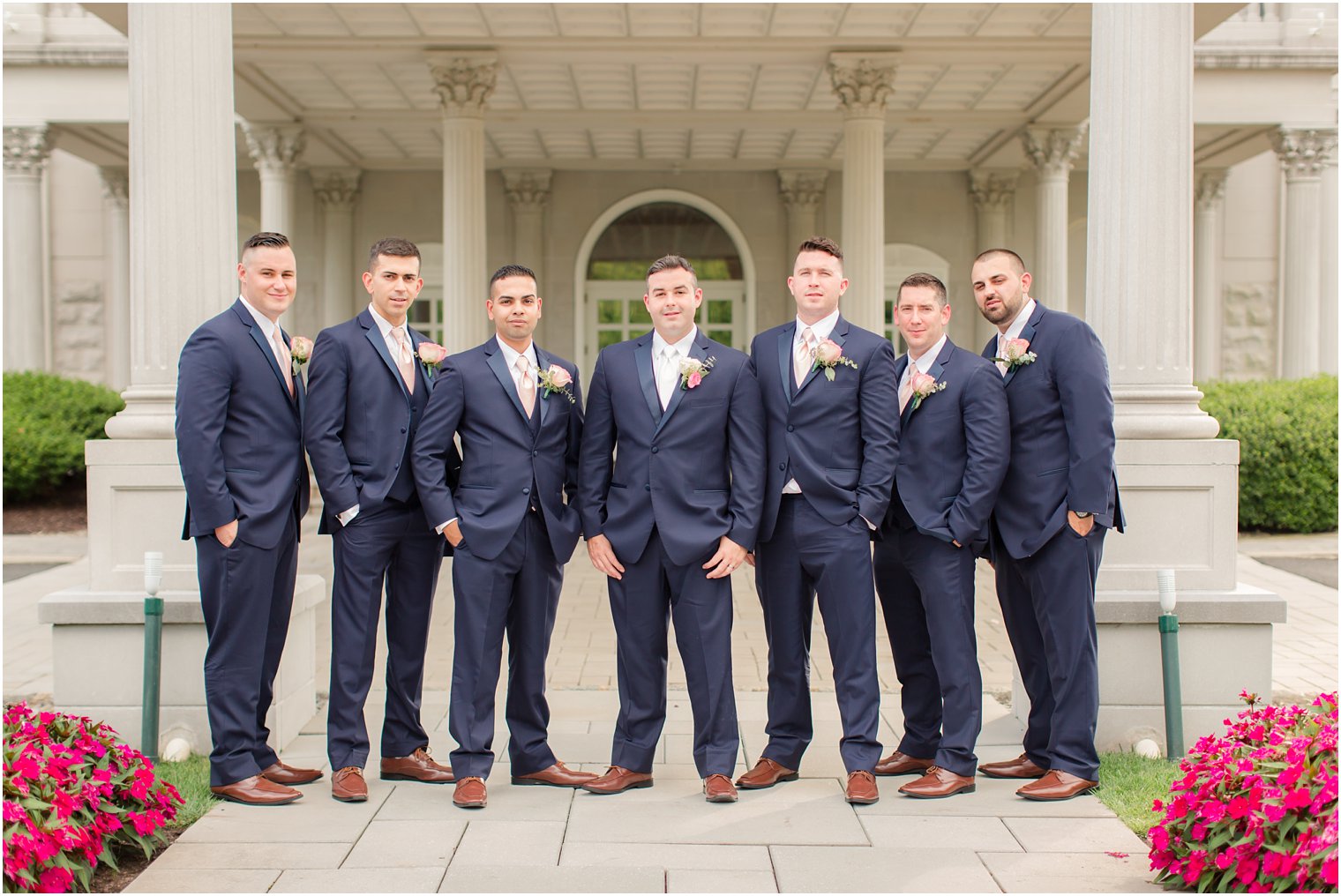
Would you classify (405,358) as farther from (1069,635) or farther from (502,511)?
(1069,635)

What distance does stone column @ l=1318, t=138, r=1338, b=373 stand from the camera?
62.1 ft

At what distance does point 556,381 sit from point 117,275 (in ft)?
61.3

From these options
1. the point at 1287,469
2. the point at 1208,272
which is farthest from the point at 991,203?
the point at 1287,469

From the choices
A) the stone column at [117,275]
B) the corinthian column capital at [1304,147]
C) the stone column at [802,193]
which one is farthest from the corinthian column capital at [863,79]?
the stone column at [117,275]

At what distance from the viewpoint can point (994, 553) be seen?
552 cm

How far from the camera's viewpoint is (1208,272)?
72.5 ft

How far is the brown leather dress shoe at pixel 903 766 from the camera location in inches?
216

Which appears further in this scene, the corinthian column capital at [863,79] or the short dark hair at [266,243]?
the corinthian column capital at [863,79]

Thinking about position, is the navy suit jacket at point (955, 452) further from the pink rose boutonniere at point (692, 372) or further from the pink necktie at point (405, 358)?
the pink necktie at point (405, 358)

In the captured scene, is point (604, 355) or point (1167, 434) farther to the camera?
point (1167, 434)

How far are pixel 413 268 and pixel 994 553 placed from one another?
294cm

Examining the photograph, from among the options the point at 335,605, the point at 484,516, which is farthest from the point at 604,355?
the point at 335,605

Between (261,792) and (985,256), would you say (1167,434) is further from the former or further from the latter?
(261,792)

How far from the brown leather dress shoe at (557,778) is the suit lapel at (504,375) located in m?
1.52
